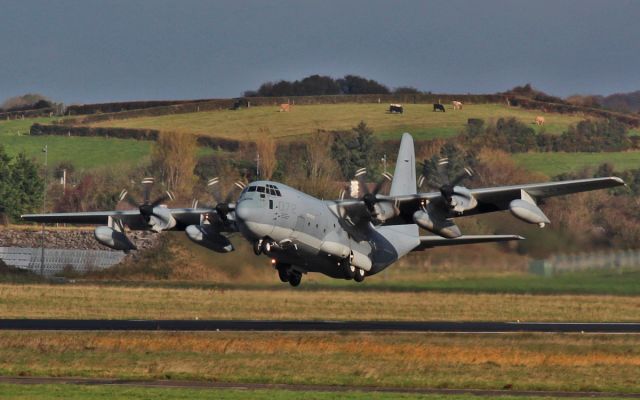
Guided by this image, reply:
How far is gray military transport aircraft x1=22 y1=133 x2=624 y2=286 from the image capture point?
41.3 metres

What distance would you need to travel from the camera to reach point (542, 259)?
4994 centimetres

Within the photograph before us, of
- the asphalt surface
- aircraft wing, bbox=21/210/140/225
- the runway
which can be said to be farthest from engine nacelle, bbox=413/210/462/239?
the asphalt surface

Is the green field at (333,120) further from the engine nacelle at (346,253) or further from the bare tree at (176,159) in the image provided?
the engine nacelle at (346,253)

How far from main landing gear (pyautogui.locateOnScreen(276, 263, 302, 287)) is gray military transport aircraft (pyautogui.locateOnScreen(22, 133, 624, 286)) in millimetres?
39

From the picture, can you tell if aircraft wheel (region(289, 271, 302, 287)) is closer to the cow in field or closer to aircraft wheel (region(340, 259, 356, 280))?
aircraft wheel (region(340, 259, 356, 280))

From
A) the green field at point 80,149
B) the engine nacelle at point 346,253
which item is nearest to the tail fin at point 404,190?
the engine nacelle at point 346,253

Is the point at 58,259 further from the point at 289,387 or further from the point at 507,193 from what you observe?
the point at 289,387

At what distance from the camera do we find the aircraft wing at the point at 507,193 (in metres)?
41.8

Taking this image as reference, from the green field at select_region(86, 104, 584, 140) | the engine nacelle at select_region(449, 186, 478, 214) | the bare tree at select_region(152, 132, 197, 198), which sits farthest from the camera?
the green field at select_region(86, 104, 584, 140)

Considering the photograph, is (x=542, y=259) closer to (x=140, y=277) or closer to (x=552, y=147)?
(x=140, y=277)

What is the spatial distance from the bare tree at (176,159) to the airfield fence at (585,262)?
5865cm

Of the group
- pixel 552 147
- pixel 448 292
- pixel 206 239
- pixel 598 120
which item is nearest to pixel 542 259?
pixel 448 292

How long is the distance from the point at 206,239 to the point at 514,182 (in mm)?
34242

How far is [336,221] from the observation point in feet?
147
